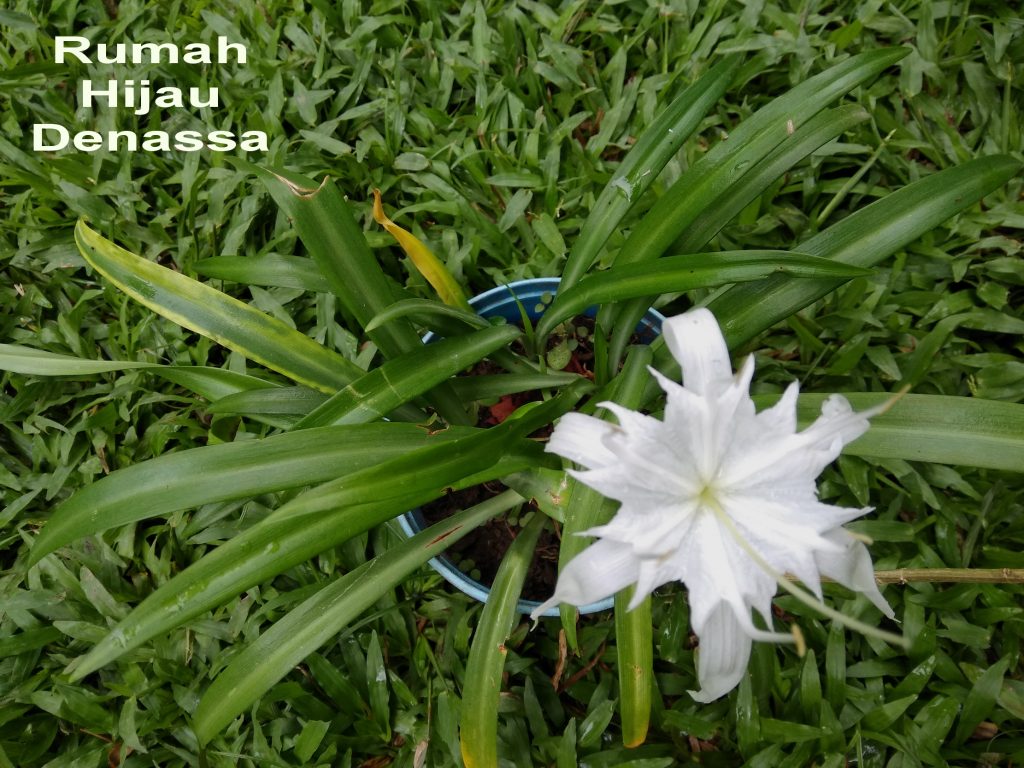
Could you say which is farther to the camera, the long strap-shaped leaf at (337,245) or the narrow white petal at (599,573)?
the long strap-shaped leaf at (337,245)

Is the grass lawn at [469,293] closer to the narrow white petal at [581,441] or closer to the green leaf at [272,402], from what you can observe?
the green leaf at [272,402]

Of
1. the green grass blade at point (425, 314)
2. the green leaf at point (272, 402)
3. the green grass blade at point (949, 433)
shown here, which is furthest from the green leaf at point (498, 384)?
the green grass blade at point (949, 433)

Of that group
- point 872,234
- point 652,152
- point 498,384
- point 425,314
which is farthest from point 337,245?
point 872,234

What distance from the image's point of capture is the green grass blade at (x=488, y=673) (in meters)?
0.94

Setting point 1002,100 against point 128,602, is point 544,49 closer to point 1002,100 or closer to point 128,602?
point 1002,100

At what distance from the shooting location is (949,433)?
81 centimetres

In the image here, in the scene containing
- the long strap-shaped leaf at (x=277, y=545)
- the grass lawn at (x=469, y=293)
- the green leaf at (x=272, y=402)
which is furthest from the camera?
the grass lawn at (x=469, y=293)

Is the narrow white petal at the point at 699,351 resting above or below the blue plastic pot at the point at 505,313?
above

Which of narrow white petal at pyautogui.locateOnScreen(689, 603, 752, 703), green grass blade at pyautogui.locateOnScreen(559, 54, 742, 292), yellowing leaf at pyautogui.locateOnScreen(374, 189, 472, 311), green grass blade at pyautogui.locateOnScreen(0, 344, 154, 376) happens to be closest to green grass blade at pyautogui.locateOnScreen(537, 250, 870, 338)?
green grass blade at pyautogui.locateOnScreen(559, 54, 742, 292)

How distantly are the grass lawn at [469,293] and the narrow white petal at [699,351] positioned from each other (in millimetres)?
593

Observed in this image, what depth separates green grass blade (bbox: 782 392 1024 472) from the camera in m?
0.79

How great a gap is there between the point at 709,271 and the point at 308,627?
0.65 meters

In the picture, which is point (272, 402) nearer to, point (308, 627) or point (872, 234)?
point (308, 627)

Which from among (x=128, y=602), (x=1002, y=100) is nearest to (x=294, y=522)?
(x=128, y=602)
